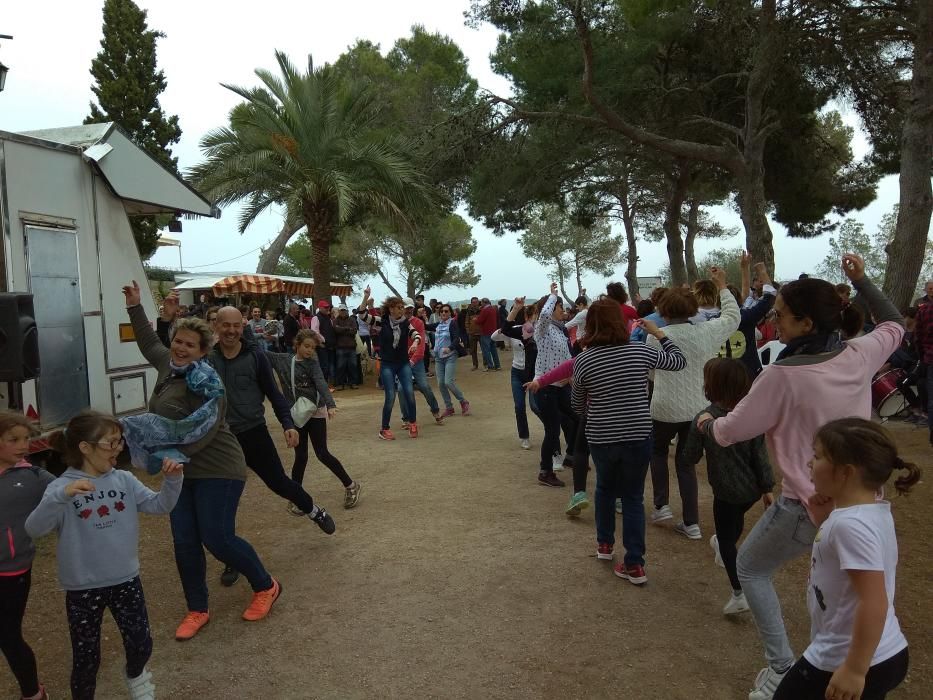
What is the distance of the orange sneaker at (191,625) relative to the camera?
360cm

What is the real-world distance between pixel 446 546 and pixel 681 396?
1.95m

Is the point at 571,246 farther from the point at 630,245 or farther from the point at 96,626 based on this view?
the point at 96,626

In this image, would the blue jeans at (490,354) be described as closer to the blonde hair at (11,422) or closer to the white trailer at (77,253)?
the white trailer at (77,253)

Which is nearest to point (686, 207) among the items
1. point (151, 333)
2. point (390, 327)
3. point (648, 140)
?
point (648, 140)

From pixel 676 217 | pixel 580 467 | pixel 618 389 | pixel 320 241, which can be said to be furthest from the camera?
pixel 676 217

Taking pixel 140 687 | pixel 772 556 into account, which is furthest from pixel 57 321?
pixel 772 556

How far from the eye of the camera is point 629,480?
13.2 feet

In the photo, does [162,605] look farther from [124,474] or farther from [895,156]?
[895,156]

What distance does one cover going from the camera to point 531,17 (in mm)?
13016

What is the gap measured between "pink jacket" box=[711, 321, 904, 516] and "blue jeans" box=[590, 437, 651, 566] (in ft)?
4.32

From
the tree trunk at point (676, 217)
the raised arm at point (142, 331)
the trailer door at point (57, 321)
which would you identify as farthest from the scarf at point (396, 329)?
the tree trunk at point (676, 217)

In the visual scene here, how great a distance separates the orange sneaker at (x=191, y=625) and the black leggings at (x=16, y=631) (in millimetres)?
760

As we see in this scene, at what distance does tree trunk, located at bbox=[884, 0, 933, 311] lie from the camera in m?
9.54

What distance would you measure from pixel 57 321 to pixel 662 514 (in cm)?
532
